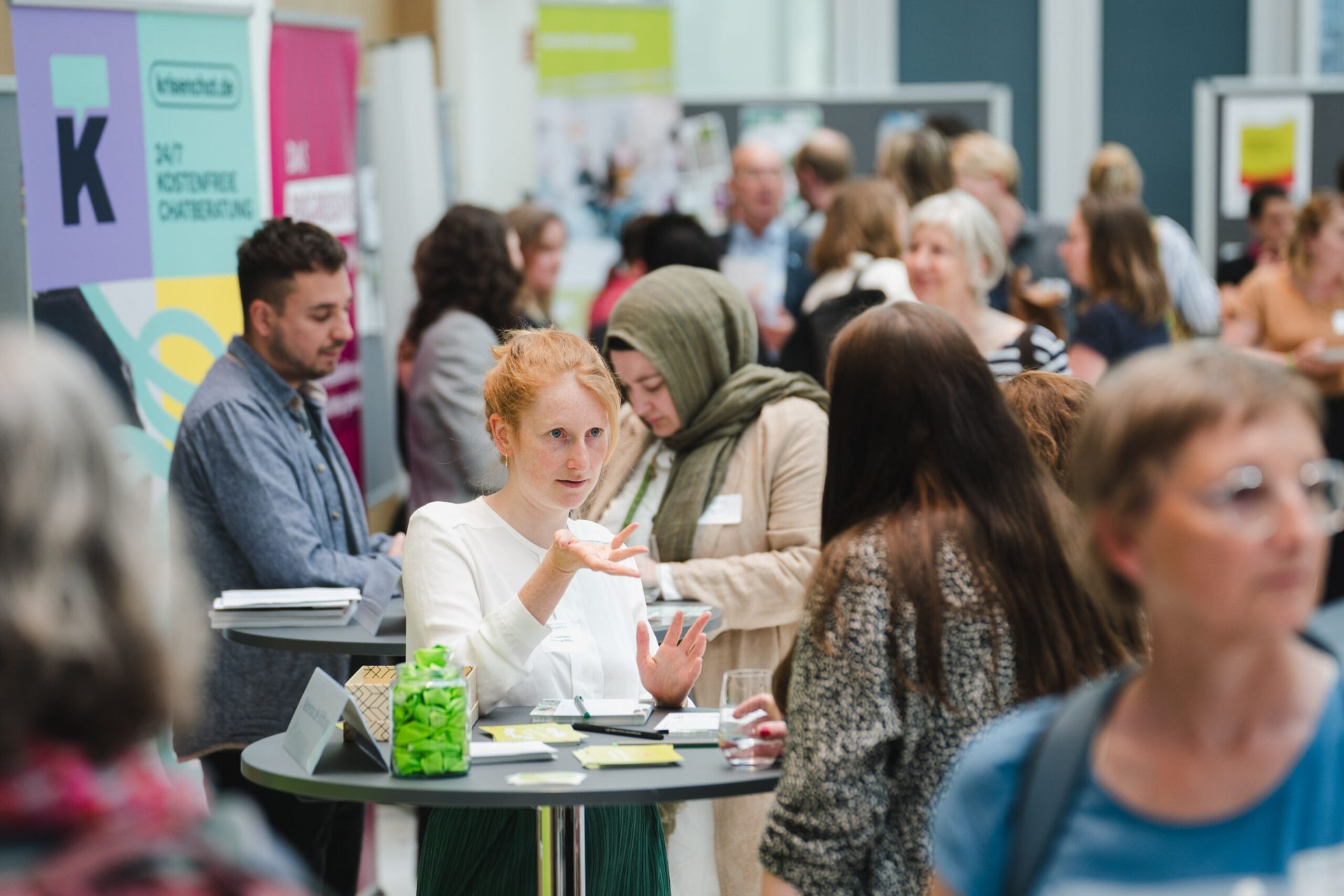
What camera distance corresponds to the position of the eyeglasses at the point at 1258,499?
1197 mm

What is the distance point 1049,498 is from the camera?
1.99m

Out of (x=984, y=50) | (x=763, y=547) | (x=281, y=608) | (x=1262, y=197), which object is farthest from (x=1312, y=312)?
(x=984, y=50)

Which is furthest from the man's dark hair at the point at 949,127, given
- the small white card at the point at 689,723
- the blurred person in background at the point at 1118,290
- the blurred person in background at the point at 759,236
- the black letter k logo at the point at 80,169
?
the small white card at the point at 689,723

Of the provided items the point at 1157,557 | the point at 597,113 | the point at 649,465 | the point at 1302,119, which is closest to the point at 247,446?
the point at 649,465

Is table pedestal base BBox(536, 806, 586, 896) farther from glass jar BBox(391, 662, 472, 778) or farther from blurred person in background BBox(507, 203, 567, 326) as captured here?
blurred person in background BBox(507, 203, 567, 326)

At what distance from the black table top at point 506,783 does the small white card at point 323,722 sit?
0.02 m

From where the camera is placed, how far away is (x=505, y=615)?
2.46 m

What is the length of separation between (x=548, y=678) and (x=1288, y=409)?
1.61 metres

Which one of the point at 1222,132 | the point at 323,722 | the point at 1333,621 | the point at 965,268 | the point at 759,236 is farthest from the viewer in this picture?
the point at 1222,132

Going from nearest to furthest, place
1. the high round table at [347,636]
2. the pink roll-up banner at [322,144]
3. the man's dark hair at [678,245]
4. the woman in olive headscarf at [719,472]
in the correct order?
the high round table at [347,636]
the woman in olive headscarf at [719,472]
the pink roll-up banner at [322,144]
the man's dark hair at [678,245]

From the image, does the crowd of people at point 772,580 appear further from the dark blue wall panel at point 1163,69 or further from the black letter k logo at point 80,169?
the dark blue wall panel at point 1163,69

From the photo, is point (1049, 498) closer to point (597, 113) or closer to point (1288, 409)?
point (1288, 409)

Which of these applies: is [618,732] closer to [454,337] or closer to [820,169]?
[454,337]

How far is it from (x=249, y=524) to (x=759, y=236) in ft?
15.0
